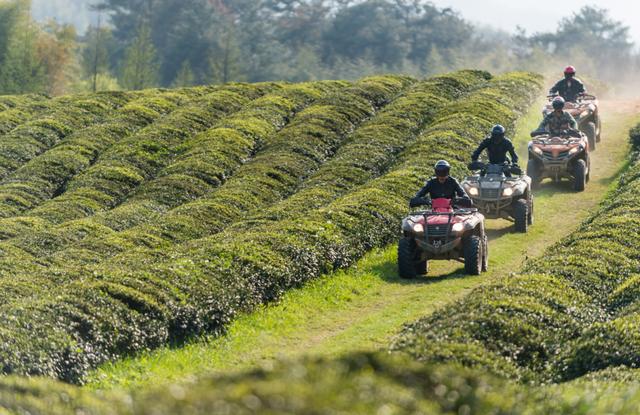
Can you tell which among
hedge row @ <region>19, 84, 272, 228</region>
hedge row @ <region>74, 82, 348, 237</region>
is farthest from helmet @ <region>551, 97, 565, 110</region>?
hedge row @ <region>19, 84, 272, 228</region>

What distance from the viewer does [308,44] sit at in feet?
366

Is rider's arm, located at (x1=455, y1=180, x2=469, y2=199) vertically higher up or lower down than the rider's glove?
higher up

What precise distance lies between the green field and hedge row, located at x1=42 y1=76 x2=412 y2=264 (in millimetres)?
128

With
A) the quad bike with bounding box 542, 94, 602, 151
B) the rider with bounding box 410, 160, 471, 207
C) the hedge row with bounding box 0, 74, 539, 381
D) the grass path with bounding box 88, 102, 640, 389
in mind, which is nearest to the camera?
the hedge row with bounding box 0, 74, 539, 381

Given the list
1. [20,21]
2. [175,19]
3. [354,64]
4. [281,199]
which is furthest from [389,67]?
[281,199]

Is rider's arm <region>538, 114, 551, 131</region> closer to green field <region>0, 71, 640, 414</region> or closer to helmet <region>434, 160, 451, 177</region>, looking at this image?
green field <region>0, 71, 640, 414</region>

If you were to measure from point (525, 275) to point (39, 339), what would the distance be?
363 inches

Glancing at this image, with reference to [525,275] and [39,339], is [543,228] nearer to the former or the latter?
[525,275]

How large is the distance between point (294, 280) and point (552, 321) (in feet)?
23.2

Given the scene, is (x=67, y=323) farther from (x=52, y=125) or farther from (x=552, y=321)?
(x=52, y=125)

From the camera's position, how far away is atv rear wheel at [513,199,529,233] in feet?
85.1

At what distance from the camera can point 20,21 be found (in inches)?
3113

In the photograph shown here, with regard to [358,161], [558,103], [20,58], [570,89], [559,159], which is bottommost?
[358,161]

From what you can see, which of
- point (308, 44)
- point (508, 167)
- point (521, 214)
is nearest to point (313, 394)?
point (521, 214)
